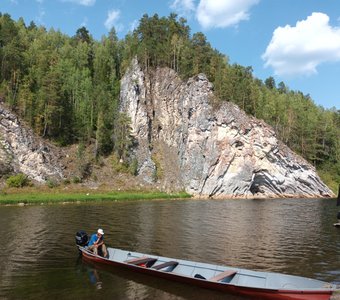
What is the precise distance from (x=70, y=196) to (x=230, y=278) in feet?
174

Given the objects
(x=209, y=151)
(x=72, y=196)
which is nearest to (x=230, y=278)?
(x=72, y=196)

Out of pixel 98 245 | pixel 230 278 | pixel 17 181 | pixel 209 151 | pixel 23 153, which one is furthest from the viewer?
pixel 209 151

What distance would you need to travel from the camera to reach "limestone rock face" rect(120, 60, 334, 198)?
87438 millimetres

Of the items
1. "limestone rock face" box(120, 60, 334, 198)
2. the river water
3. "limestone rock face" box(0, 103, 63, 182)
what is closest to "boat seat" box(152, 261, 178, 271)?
the river water

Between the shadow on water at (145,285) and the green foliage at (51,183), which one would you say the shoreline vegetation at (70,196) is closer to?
the green foliage at (51,183)

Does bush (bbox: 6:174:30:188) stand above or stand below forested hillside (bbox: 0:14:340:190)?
below

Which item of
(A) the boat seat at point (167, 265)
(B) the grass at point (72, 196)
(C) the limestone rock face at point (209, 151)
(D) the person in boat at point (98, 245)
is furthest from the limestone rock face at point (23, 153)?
(A) the boat seat at point (167, 265)

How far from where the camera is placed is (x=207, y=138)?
91.7 meters

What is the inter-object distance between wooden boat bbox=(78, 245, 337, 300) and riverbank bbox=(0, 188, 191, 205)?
41690 millimetres

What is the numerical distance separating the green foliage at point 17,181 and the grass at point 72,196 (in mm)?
2243

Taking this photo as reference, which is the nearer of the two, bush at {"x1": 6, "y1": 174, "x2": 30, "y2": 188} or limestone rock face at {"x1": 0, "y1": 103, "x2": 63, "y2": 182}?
bush at {"x1": 6, "y1": 174, "x2": 30, "y2": 188}

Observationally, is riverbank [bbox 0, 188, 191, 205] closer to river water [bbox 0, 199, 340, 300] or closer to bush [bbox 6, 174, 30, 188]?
bush [bbox 6, 174, 30, 188]

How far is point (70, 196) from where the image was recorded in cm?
6775

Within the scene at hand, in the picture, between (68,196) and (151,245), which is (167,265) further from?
(68,196)
